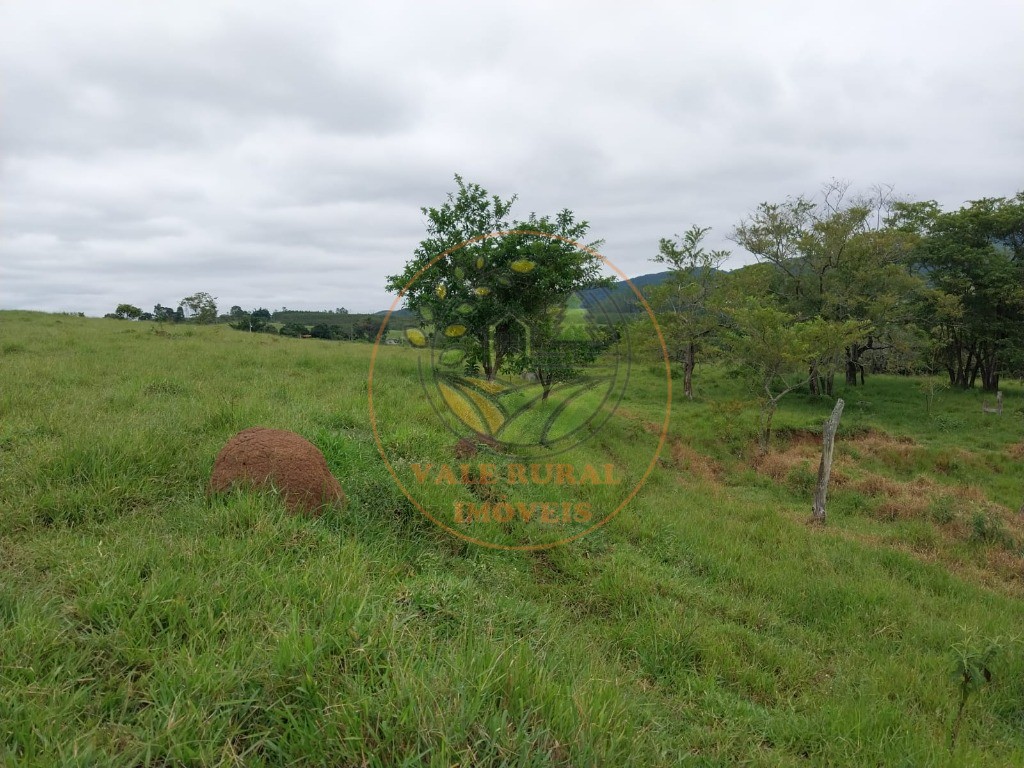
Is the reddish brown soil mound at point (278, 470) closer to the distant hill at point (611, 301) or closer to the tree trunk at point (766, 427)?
the distant hill at point (611, 301)

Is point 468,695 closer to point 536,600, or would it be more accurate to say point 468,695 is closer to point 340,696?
point 340,696

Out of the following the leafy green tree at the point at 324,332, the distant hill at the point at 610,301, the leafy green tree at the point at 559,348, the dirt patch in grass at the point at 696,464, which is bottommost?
the dirt patch in grass at the point at 696,464

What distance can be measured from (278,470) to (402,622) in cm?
183

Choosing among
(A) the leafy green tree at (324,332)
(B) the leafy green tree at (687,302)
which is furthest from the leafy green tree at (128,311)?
(B) the leafy green tree at (687,302)

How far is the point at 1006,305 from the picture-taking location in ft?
70.2

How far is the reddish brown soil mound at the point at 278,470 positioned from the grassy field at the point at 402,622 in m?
0.20

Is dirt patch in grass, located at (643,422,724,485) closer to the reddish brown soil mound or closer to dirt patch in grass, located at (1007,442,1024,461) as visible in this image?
dirt patch in grass, located at (1007,442,1024,461)

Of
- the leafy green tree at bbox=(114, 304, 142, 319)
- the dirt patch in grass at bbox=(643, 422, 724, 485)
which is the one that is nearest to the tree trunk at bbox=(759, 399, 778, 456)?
the dirt patch in grass at bbox=(643, 422, 724, 485)

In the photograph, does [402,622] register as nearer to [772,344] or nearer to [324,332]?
[772,344]

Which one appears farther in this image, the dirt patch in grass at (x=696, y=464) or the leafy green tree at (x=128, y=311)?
the leafy green tree at (x=128, y=311)

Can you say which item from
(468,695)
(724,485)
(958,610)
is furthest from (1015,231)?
(468,695)

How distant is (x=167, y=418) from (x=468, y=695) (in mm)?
Answer: 4760

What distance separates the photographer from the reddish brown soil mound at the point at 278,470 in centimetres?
384

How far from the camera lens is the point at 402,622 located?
2658 millimetres
